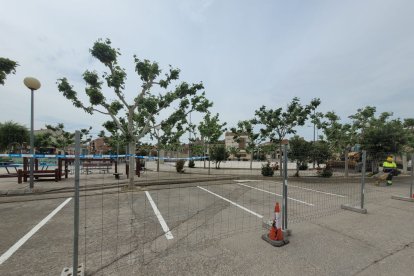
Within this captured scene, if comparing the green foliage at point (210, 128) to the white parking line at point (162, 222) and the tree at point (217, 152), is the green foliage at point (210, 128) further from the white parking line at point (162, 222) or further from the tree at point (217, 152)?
the white parking line at point (162, 222)

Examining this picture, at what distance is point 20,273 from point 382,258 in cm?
561

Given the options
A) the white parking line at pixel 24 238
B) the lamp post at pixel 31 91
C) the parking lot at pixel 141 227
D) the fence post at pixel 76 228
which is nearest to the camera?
the fence post at pixel 76 228

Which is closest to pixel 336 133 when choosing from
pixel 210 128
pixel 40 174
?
pixel 210 128

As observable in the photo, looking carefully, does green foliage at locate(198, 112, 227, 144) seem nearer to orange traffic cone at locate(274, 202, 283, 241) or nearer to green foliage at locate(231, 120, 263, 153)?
green foliage at locate(231, 120, 263, 153)

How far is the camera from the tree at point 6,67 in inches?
311

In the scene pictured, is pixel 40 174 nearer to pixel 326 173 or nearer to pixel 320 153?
pixel 320 153

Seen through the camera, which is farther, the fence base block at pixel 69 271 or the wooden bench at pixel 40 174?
the wooden bench at pixel 40 174

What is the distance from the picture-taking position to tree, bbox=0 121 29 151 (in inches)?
1296

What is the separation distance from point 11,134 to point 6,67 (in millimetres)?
33899

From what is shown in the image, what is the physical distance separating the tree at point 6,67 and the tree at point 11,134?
110 feet

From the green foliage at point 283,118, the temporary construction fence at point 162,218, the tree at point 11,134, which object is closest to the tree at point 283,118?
the green foliage at point 283,118

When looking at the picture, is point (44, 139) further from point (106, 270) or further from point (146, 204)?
point (106, 270)

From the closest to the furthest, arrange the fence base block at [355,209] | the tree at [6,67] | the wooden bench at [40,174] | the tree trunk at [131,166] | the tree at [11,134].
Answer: the fence base block at [355,209]
the tree at [6,67]
the tree trunk at [131,166]
the wooden bench at [40,174]
the tree at [11,134]

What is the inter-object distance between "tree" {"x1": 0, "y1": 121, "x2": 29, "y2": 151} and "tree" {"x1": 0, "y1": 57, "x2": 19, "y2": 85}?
3359 cm
